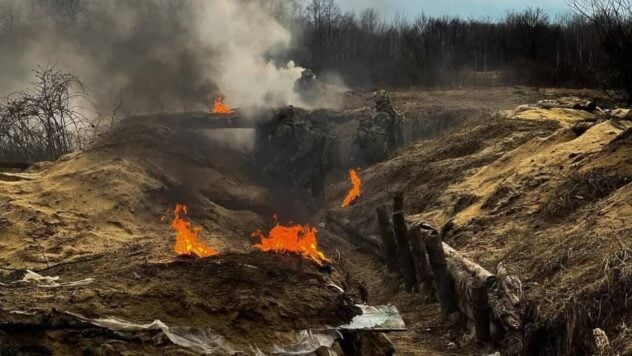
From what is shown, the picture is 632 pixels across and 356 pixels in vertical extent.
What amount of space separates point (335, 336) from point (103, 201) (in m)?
9.33

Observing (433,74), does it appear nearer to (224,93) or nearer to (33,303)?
(224,93)

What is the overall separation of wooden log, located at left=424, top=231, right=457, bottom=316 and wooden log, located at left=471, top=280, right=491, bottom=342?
1208mm

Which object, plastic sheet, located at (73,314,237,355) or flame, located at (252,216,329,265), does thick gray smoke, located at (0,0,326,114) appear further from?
plastic sheet, located at (73,314,237,355)

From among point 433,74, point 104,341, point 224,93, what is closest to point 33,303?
point 104,341

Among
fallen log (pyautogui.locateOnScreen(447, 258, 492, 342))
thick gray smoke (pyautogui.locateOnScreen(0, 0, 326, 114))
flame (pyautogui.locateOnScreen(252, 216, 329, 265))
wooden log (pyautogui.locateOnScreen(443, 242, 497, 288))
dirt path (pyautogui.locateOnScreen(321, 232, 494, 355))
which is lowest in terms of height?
dirt path (pyautogui.locateOnScreen(321, 232, 494, 355))

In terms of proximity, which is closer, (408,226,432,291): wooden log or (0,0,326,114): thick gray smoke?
(408,226,432,291): wooden log

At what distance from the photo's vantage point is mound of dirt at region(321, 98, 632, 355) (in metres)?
6.50

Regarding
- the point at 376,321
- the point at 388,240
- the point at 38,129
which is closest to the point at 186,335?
the point at 376,321

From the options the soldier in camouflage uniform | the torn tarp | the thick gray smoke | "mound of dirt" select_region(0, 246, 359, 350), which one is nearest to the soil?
"mound of dirt" select_region(0, 246, 359, 350)

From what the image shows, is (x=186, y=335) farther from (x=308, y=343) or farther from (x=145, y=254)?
(x=145, y=254)

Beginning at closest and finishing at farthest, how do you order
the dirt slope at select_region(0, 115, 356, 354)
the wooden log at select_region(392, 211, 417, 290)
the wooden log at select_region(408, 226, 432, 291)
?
1. the dirt slope at select_region(0, 115, 356, 354)
2. the wooden log at select_region(408, 226, 432, 291)
3. the wooden log at select_region(392, 211, 417, 290)

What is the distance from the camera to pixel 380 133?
23.0 m

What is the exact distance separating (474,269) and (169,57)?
21.4 metres

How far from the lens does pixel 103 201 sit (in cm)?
1396
